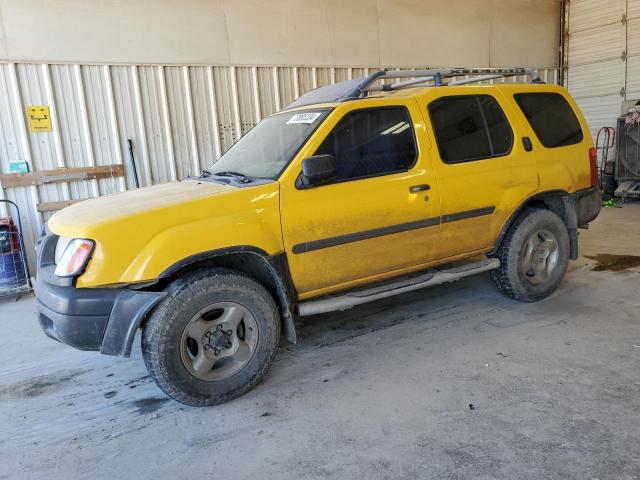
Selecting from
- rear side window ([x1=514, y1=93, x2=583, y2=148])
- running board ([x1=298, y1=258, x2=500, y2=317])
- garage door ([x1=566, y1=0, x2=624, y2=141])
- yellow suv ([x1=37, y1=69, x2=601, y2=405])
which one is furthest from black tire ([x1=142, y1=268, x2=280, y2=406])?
garage door ([x1=566, y1=0, x2=624, y2=141])

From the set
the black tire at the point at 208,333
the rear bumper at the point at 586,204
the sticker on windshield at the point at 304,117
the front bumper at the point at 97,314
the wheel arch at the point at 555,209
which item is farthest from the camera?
the rear bumper at the point at 586,204

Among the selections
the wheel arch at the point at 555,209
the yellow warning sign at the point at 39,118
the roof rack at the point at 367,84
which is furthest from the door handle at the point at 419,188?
the yellow warning sign at the point at 39,118

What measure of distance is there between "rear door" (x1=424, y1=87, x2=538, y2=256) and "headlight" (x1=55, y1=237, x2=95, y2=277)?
2.52 metres

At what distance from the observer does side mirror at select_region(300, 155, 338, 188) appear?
3.11 meters

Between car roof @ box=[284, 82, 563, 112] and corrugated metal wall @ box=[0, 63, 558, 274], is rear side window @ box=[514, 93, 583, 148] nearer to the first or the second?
car roof @ box=[284, 82, 563, 112]

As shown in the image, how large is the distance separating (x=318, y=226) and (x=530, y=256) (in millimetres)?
2259

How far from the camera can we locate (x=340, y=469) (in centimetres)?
239

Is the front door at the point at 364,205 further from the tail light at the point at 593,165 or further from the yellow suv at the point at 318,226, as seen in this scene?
the tail light at the point at 593,165

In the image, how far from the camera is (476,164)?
155 inches

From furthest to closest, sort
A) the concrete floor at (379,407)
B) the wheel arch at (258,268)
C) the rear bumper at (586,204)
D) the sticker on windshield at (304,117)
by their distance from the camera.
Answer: the rear bumper at (586,204) < the sticker on windshield at (304,117) < the wheel arch at (258,268) < the concrete floor at (379,407)

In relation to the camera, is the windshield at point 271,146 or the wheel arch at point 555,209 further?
the wheel arch at point 555,209

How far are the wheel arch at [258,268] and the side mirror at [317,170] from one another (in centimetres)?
52

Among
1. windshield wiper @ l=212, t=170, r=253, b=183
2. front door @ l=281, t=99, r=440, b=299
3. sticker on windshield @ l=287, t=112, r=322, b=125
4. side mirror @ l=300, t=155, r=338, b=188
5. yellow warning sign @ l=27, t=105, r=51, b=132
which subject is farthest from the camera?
yellow warning sign @ l=27, t=105, r=51, b=132

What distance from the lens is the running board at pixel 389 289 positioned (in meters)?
3.40
